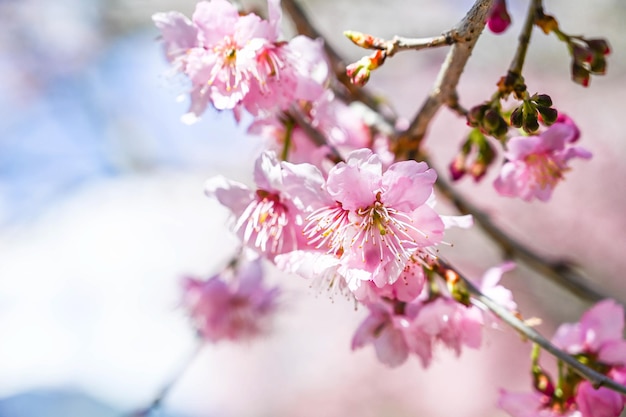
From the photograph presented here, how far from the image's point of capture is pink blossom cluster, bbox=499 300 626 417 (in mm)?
867

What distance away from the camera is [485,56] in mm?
2926

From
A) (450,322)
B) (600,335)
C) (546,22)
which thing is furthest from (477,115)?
(600,335)

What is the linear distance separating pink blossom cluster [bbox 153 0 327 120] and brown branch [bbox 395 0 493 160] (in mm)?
157

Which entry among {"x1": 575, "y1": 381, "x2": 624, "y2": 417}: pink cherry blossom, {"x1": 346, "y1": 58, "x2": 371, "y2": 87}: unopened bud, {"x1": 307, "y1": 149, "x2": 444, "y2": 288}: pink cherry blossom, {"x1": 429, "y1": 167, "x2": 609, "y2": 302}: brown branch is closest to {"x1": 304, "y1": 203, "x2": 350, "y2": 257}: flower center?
{"x1": 307, "y1": 149, "x2": 444, "y2": 288}: pink cherry blossom

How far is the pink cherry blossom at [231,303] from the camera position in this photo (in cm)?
135

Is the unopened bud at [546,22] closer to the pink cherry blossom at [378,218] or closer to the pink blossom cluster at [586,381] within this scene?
the pink cherry blossom at [378,218]

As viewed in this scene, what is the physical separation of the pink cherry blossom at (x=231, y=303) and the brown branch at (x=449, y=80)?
47 centimetres

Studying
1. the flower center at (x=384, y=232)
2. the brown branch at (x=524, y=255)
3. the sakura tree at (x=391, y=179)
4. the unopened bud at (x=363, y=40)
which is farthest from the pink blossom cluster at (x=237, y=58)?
the brown branch at (x=524, y=255)

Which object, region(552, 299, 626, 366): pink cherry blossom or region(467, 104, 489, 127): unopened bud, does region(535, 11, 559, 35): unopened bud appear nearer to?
region(467, 104, 489, 127): unopened bud

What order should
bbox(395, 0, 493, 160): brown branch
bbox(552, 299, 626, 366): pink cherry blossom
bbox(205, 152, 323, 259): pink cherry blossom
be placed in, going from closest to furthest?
bbox(395, 0, 493, 160): brown branch, bbox(205, 152, 323, 259): pink cherry blossom, bbox(552, 299, 626, 366): pink cherry blossom

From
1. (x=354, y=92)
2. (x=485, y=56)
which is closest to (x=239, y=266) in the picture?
(x=354, y=92)

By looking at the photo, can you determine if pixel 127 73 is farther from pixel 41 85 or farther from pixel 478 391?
pixel 478 391

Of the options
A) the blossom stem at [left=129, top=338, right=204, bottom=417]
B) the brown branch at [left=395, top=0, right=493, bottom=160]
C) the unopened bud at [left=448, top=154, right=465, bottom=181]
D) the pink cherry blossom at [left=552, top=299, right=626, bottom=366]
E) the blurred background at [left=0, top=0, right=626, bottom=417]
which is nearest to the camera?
the brown branch at [left=395, top=0, right=493, bottom=160]

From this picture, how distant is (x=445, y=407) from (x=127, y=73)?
248 centimetres
